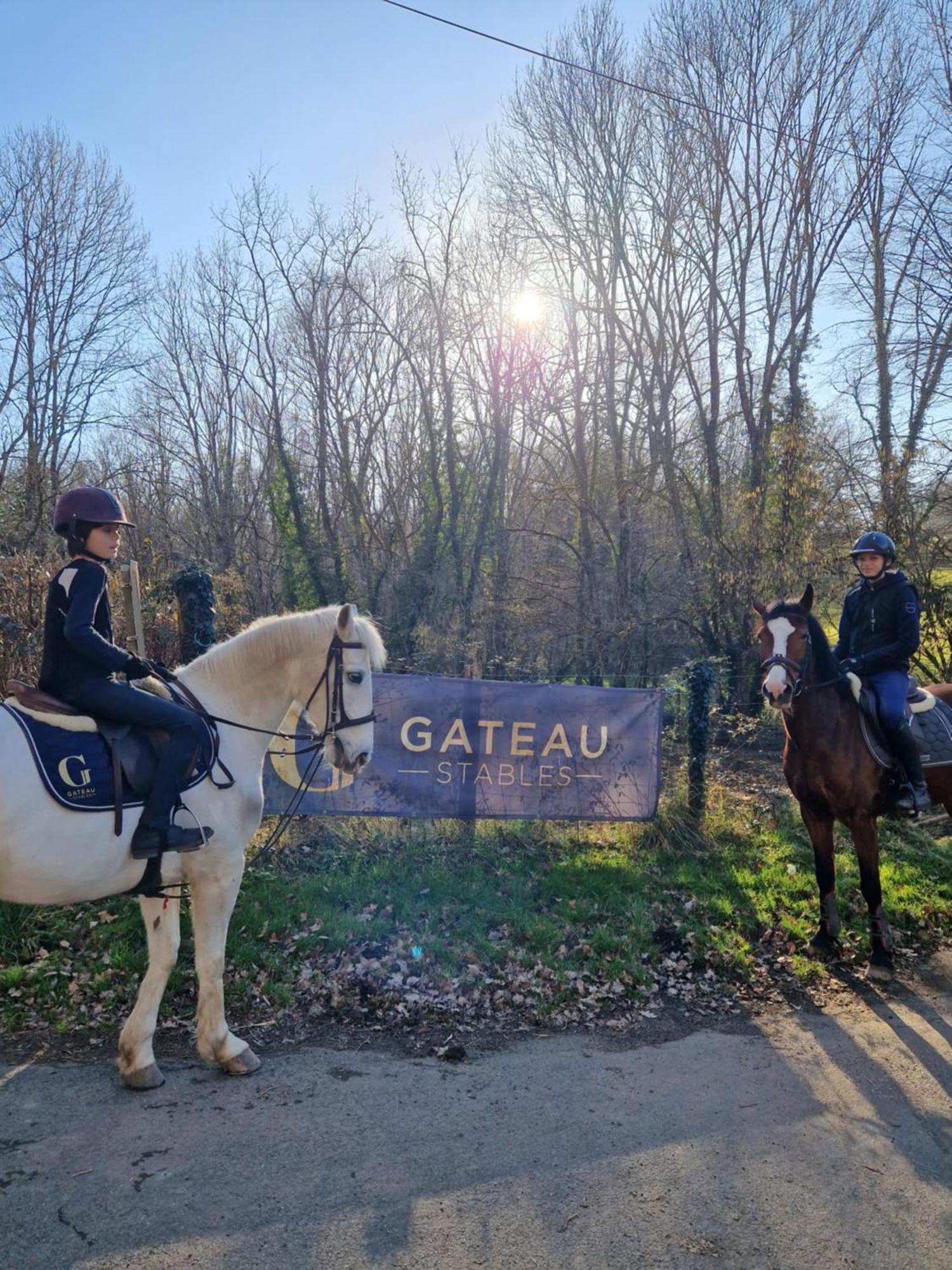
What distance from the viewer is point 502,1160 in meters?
3.81

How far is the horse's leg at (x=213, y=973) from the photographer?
4.50 meters

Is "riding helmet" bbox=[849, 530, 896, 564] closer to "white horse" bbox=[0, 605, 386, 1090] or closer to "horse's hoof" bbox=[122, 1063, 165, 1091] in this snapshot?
"white horse" bbox=[0, 605, 386, 1090]

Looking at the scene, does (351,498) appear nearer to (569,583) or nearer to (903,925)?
(569,583)

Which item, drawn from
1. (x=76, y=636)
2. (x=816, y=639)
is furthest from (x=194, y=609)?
(x=816, y=639)

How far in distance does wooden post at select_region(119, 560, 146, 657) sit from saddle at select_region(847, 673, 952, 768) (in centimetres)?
642

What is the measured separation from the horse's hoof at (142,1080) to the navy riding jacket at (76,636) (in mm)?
2197

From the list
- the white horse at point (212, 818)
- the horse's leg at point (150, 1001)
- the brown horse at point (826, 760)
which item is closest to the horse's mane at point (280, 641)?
the white horse at point (212, 818)

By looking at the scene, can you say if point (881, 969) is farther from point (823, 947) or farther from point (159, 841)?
point (159, 841)

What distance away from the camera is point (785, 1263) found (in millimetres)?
3189

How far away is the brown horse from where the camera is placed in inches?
249

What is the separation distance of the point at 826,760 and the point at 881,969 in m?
1.65

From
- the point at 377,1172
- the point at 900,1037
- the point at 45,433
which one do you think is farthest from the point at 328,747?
the point at 45,433

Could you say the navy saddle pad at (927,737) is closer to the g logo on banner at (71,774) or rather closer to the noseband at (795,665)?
the noseband at (795,665)

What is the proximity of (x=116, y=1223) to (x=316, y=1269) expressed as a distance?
3.06ft
